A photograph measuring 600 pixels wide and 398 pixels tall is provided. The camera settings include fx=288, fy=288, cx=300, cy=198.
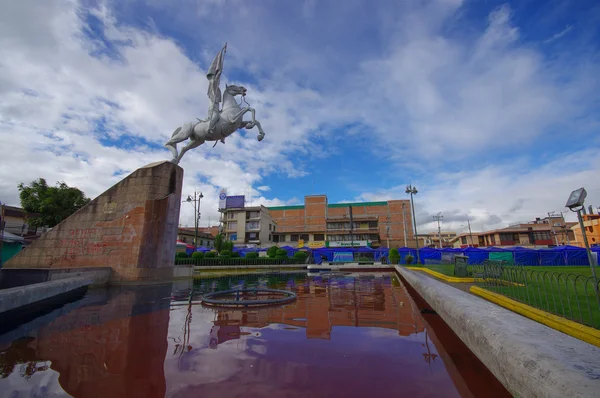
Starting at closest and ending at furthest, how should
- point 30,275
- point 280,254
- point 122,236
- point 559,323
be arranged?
1. point 559,323
2. point 30,275
3. point 122,236
4. point 280,254

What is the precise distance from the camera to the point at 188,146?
16922 mm

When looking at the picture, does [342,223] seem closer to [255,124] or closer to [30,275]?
[255,124]

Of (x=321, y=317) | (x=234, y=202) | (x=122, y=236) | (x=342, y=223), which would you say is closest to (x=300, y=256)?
(x=122, y=236)

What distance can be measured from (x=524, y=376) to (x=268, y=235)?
59419 millimetres

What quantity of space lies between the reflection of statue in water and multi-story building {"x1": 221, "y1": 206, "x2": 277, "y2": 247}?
40844 mm

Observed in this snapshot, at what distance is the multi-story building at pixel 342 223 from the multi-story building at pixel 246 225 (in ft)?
19.9

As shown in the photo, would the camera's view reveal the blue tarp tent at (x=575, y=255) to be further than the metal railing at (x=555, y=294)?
Yes

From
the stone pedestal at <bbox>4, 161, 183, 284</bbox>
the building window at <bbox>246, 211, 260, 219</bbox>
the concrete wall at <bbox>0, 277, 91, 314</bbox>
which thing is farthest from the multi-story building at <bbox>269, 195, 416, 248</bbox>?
the concrete wall at <bbox>0, 277, 91, 314</bbox>

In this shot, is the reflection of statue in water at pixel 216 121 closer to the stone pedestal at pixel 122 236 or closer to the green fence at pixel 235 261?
the stone pedestal at pixel 122 236

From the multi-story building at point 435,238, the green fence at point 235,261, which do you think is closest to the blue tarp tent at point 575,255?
the green fence at point 235,261

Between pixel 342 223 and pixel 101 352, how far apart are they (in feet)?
194

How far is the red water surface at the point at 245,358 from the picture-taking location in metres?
2.90

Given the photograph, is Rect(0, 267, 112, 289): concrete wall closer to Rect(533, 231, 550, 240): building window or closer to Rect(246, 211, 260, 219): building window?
Rect(246, 211, 260, 219): building window

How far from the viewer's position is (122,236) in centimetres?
1391
